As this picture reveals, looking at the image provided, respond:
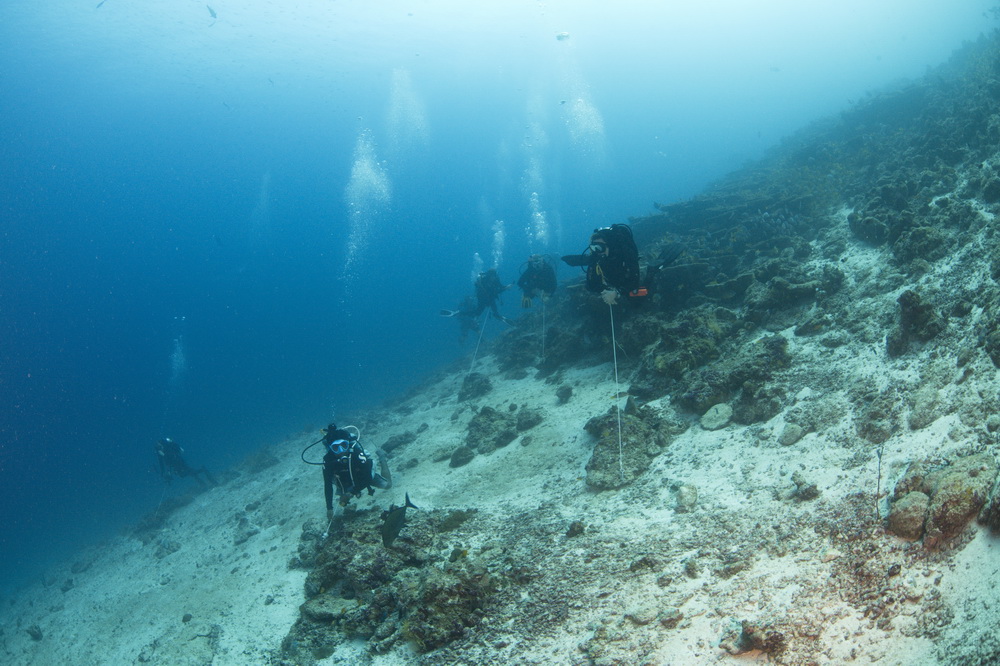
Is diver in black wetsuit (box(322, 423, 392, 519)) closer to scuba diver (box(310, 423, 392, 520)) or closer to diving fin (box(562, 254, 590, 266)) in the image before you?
scuba diver (box(310, 423, 392, 520))

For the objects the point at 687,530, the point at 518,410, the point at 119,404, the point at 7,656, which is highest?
the point at 687,530

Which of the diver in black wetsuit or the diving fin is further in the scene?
the diving fin

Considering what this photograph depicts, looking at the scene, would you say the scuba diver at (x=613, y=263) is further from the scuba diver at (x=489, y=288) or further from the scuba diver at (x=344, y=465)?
the scuba diver at (x=489, y=288)

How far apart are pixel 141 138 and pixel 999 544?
132 meters

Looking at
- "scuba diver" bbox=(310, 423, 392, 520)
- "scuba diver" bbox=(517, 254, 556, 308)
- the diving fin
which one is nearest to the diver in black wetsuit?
"scuba diver" bbox=(310, 423, 392, 520)

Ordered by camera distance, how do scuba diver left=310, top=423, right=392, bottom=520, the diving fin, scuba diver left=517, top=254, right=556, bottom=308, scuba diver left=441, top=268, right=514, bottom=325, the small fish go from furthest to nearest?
scuba diver left=441, top=268, right=514, bottom=325, scuba diver left=517, top=254, right=556, bottom=308, the diving fin, scuba diver left=310, top=423, right=392, bottom=520, the small fish

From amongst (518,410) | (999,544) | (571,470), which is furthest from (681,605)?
(518,410)

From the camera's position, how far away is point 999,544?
254 centimetres

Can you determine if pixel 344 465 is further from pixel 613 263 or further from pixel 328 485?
pixel 613 263

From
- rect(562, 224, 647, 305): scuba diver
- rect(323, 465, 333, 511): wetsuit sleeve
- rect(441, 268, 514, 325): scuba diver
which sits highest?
rect(562, 224, 647, 305): scuba diver

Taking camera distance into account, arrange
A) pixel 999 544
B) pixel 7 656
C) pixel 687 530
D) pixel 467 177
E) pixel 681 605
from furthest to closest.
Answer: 1. pixel 467 177
2. pixel 7 656
3. pixel 687 530
4. pixel 681 605
5. pixel 999 544

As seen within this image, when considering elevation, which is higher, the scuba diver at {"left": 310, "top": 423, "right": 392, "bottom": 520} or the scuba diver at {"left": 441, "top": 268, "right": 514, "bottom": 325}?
the scuba diver at {"left": 441, "top": 268, "right": 514, "bottom": 325}

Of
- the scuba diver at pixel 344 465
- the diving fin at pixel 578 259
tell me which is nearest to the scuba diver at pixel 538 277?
the diving fin at pixel 578 259

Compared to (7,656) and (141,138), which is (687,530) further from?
(141,138)
